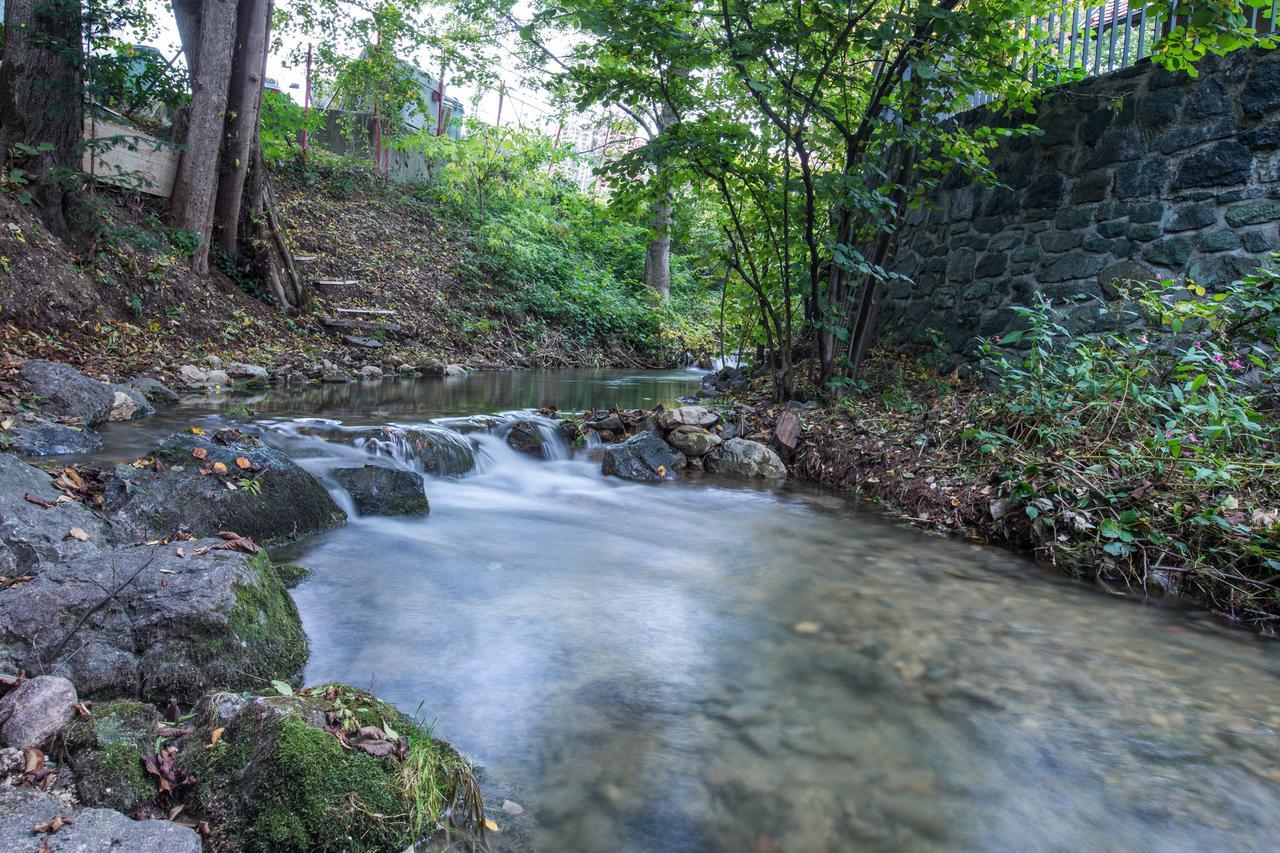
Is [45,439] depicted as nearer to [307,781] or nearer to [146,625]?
[146,625]

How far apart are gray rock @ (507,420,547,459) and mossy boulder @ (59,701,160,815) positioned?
5.06 meters

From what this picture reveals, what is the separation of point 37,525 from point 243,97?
8.76m

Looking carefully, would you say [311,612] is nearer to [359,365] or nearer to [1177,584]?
[1177,584]

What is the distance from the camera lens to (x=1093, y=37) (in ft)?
22.8

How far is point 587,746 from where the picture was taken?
250cm

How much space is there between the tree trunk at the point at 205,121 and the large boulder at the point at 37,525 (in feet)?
23.4

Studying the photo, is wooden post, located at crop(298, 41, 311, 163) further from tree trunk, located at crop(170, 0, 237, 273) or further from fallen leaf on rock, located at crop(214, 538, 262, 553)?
fallen leaf on rock, located at crop(214, 538, 262, 553)

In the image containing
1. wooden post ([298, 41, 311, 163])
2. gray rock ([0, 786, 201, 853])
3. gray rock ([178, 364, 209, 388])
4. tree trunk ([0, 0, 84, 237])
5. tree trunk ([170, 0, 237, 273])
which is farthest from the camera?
wooden post ([298, 41, 311, 163])

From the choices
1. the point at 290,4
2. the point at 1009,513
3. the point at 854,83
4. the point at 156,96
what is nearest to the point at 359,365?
the point at 156,96

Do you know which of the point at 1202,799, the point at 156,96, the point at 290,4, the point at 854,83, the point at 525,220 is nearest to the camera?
the point at 1202,799

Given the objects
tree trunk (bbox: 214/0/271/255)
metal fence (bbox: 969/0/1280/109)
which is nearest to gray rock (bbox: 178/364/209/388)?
tree trunk (bbox: 214/0/271/255)

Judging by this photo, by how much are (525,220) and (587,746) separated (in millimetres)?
16811

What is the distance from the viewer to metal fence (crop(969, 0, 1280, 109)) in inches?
256

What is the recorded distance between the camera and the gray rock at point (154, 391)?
22.6 ft
